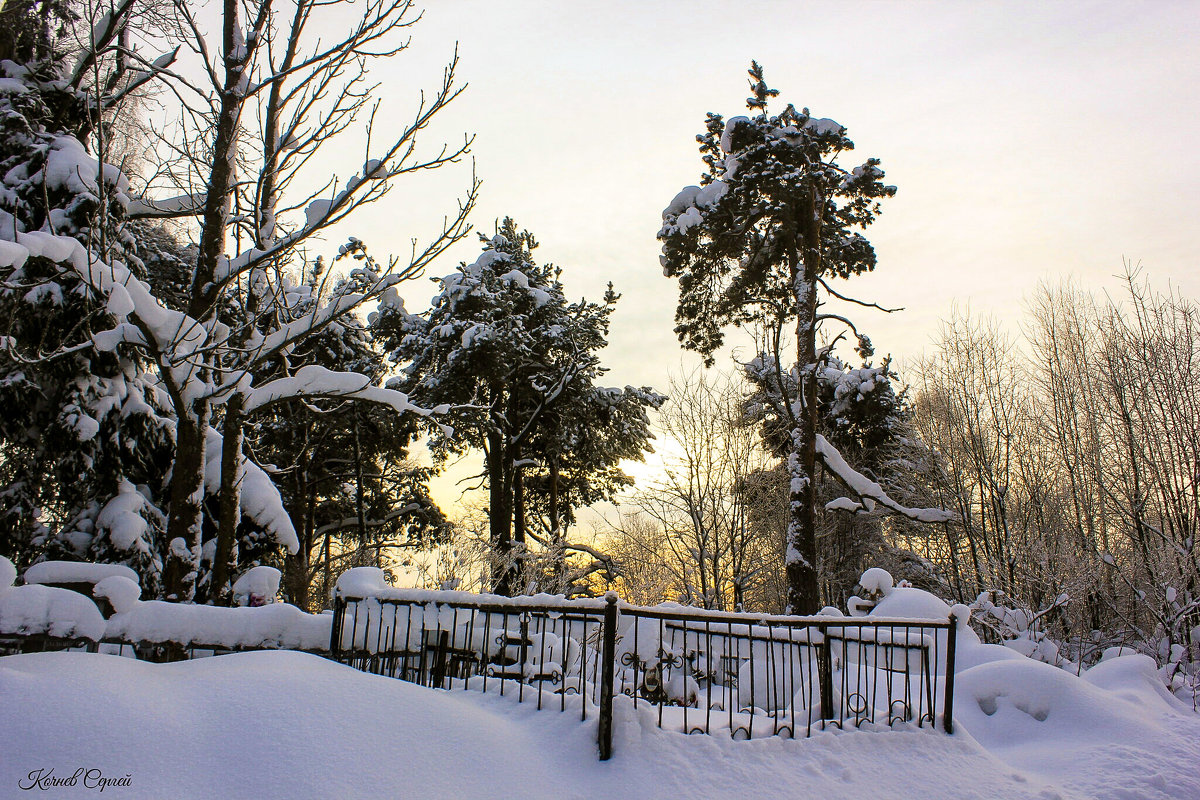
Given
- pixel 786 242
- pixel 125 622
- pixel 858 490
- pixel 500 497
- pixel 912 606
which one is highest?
pixel 786 242

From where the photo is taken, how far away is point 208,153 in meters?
8.95

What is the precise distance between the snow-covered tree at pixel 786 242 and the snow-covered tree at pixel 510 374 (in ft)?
16.3

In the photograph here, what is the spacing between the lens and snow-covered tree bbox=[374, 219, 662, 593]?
731 inches

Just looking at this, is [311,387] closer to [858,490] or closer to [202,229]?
[202,229]

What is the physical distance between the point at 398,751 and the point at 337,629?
2866mm

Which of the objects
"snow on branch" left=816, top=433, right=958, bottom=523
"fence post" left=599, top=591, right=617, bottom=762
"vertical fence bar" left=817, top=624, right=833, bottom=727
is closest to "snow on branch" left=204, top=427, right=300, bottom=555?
"fence post" left=599, top=591, right=617, bottom=762

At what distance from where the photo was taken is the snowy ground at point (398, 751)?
3.25m

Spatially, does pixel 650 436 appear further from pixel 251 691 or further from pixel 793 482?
pixel 251 691

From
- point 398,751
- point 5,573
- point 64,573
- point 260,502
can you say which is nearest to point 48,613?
point 5,573

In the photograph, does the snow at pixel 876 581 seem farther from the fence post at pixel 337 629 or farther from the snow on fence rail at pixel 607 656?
the fence post at pixel 337 629

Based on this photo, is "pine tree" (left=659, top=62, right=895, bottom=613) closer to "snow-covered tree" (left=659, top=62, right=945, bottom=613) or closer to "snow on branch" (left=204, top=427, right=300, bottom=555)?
"snow-covered tree" (left=659, top=62, right=945, bottom=613)

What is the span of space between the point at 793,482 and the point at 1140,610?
796cm

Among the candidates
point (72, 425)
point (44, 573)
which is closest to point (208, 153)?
point (72, 425)

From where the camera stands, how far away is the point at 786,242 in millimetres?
14305
